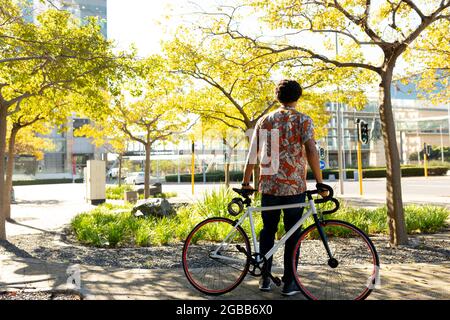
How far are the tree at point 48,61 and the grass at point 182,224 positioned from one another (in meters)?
1.85

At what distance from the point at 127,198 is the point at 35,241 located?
957cm

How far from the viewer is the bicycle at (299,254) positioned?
3.80 metres

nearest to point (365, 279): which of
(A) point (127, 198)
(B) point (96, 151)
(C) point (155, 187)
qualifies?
(A) point (127, 198)

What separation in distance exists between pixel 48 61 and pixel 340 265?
6.37m

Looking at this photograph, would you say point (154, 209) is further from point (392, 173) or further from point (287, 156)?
point (287, 156)

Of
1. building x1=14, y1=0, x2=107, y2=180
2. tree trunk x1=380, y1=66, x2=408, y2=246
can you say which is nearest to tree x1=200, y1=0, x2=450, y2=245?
tree trunk x1=380, y1=66, x2=408, y2=246

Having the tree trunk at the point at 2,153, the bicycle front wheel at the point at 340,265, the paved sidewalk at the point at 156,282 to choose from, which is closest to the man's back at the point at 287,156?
the bicycle front wheel at the point at 340,265

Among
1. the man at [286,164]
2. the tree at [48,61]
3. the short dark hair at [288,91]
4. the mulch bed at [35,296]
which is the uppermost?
the tree at [48,61]

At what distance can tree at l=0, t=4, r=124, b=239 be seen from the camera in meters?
7.80

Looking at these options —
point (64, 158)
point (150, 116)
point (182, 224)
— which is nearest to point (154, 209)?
point (182, 224)

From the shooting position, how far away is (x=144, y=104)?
18.9 m

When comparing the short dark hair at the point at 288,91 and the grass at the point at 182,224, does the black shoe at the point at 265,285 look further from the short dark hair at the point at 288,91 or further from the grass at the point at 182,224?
the grass at the point at 182,224

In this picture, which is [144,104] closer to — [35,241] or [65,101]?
[65,101]

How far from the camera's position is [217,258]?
170 inches
